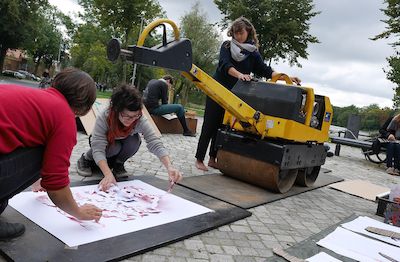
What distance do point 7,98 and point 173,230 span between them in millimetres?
1362

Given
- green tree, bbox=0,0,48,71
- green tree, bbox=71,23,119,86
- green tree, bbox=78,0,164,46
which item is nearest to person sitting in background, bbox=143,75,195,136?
green tree, bbox=78,0,164,46

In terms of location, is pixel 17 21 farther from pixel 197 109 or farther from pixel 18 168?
pixel 18 168

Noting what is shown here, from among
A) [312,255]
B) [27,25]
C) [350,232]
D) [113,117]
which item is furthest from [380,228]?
[27,25]

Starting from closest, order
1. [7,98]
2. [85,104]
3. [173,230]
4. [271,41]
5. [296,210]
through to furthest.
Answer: [7,98]
[85,104]
[173,230]
[296,210]
[271,41]

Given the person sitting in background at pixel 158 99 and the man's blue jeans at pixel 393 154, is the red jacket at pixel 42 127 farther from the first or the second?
the man's blue jeans at pixel 393 154

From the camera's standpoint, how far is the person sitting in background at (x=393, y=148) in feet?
26.2

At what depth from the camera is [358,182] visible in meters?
5.86

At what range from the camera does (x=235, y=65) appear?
4.73 metres

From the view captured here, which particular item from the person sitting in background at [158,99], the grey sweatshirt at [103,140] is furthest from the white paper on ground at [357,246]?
the person sitting in background at [158,99]

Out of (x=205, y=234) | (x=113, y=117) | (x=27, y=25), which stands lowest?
(x=205, y=234)

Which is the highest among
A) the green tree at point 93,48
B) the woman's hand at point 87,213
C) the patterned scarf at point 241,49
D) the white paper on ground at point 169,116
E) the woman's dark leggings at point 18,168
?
the green tree at point 93,48

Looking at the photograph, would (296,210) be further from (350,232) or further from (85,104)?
(85,104)

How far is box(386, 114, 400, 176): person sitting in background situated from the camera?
7.98 meters

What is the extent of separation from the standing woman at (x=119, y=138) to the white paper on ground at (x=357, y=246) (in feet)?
4.10
